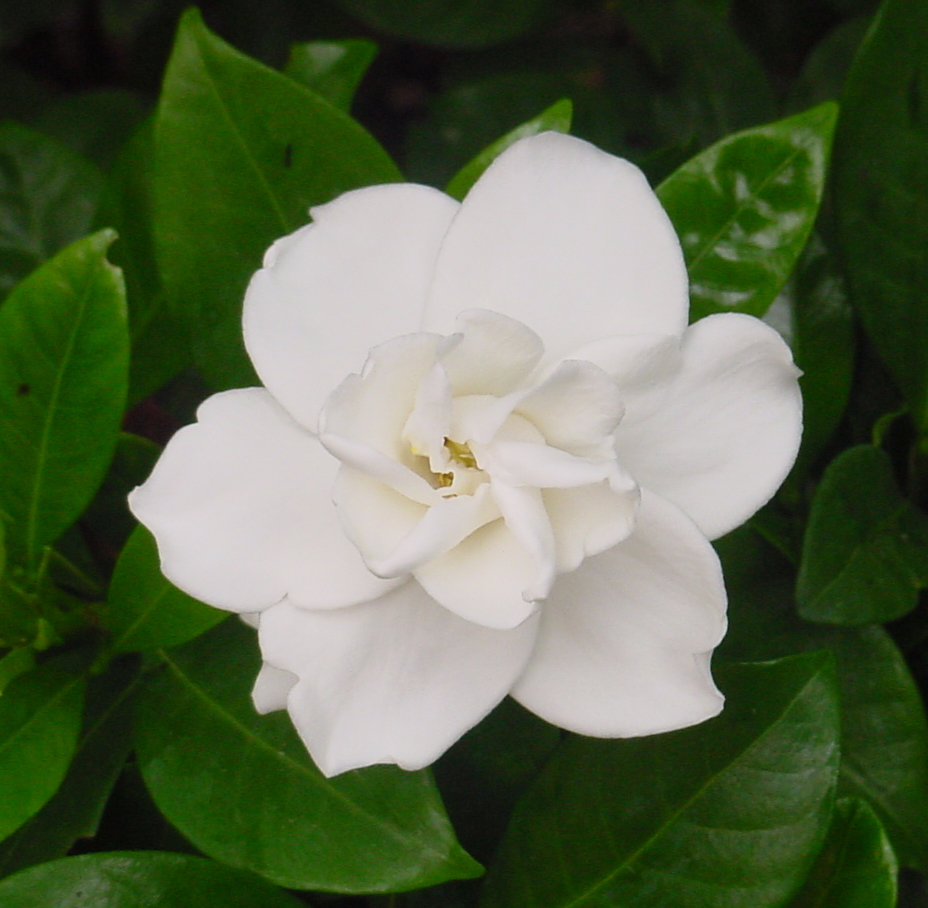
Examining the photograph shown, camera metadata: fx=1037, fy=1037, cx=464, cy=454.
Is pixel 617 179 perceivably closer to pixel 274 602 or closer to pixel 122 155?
pixel 274 602

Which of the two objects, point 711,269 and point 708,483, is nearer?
point 708,483

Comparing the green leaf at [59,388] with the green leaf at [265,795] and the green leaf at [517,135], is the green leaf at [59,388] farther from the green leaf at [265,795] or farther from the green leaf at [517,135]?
the green leaf at [517,135]

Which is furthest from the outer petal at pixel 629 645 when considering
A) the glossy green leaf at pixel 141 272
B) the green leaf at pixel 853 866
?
the glossy green leaf at pixel 141 272

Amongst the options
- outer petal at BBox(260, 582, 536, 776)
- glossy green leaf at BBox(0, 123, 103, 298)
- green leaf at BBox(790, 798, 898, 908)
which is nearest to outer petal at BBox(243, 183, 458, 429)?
outer petal at BBox(260, 582, 536, 776)

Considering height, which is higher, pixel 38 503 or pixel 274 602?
pixel 274 602

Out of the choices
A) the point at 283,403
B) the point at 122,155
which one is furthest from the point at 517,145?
the point at 122,155

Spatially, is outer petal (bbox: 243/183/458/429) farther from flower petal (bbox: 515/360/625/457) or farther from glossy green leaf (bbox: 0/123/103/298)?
glossy green leaf (bbox: 0/123/103/298)
